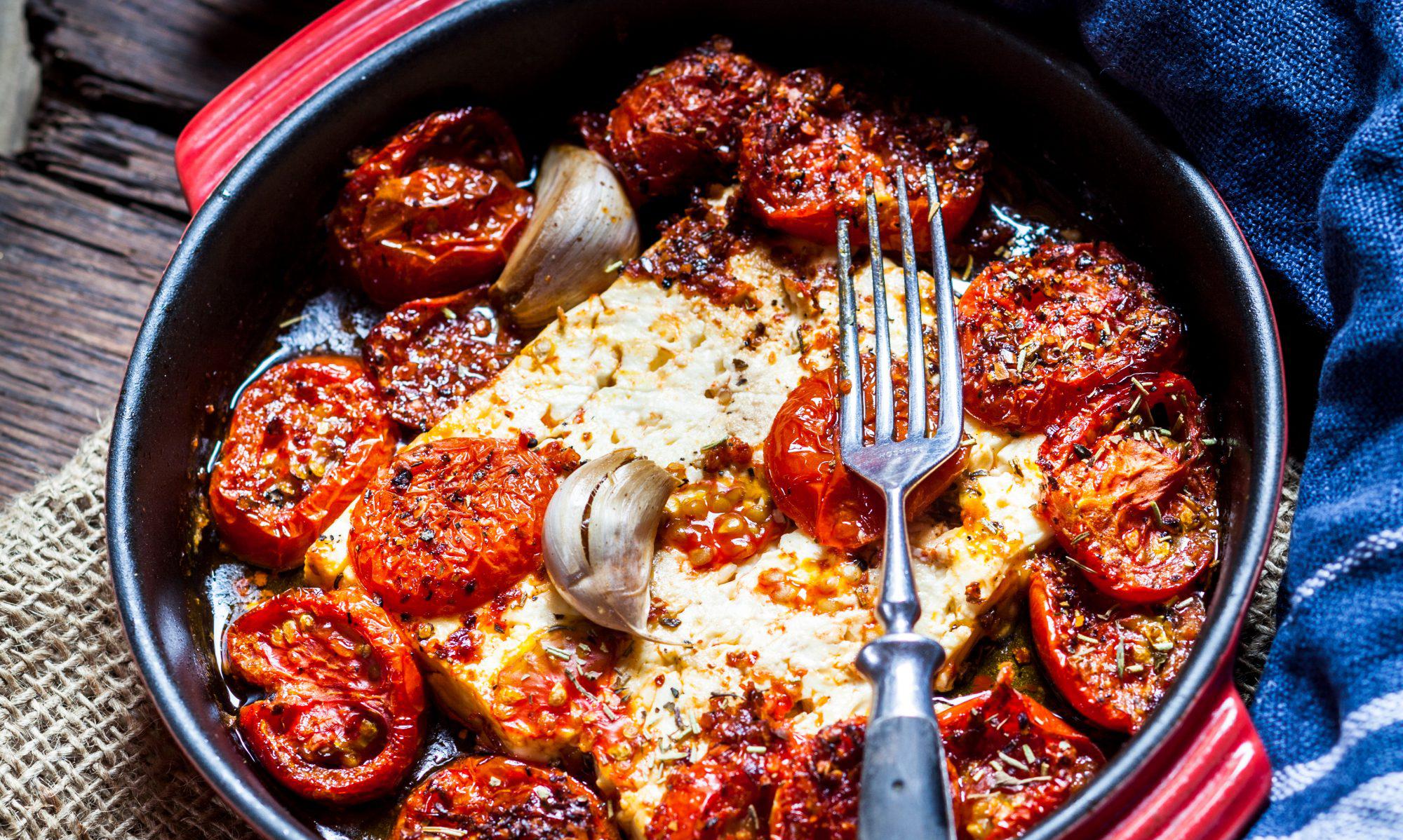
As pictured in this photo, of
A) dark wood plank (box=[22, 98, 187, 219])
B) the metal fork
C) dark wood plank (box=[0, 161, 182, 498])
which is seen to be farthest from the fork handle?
dark wood plank (box=[22, 98, 187, 219])

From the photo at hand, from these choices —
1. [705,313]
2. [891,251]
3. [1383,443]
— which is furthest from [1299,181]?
[705,313]

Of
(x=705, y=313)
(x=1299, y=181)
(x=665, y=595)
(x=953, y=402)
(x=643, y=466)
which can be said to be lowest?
(x=665, y=595)

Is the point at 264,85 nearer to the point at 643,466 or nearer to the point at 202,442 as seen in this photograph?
the point at 202,442

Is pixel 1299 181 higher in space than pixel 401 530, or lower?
higher

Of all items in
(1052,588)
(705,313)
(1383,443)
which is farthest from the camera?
(705,313)

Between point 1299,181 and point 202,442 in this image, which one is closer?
point 1299,181

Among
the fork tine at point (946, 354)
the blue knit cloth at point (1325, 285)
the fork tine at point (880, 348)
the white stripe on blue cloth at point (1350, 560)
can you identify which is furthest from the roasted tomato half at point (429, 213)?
the white stripe on blue cloth at point (1350, 560)

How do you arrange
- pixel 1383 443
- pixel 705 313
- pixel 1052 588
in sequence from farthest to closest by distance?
pixel 705 313
pixel 1052 588
pixel 1383 443
